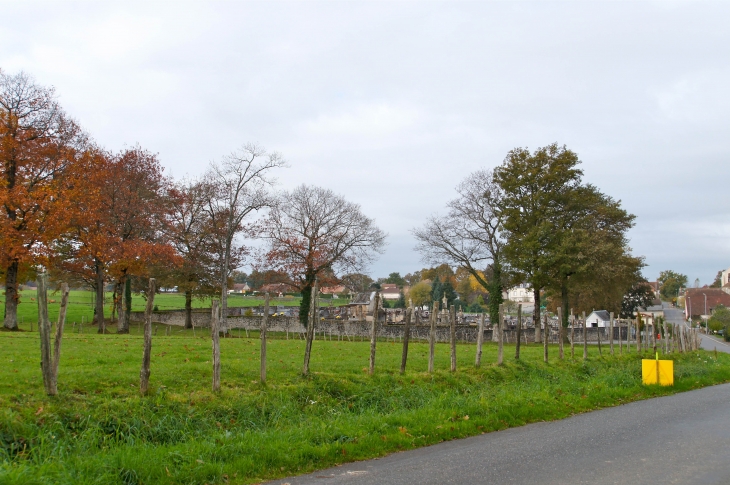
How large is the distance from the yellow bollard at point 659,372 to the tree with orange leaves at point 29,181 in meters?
27.3

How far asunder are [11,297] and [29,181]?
647cm

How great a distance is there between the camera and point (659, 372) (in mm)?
17062

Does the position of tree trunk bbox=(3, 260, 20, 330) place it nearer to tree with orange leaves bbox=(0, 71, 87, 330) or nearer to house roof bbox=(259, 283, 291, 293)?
tree with orange leaves bbox=(0, 71, 87, 330)

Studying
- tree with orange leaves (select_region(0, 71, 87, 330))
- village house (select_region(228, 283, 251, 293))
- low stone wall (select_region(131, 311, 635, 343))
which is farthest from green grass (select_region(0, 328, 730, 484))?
village house (select_region(228, 283, 251, 293))

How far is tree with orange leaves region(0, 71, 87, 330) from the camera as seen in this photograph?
29.2 m

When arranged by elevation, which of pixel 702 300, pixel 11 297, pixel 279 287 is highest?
pixel 702 300

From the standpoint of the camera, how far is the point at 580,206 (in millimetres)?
42438

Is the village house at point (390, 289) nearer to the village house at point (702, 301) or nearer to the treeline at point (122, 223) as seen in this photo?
the village house at point (702, 301)

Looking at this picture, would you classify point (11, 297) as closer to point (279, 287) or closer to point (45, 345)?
point (279, 287)

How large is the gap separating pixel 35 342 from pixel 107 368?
789 cm

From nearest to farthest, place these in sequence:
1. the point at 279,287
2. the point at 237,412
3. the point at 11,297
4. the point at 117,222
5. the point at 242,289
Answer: the point at 237,412, the point at 11,297, the point at 117,222, the point at 279,287, the point at 242,289

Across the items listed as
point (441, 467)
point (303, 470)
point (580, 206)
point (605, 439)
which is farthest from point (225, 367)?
point (580, 206)

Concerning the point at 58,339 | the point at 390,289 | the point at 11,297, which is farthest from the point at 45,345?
the point at 390,289

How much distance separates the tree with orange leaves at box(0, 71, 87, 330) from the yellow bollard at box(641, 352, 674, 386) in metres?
27.3
